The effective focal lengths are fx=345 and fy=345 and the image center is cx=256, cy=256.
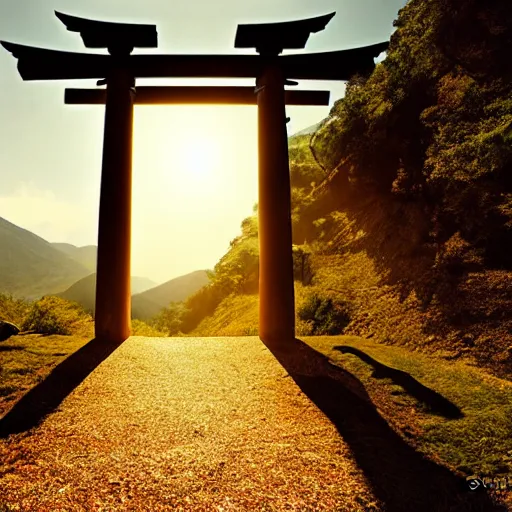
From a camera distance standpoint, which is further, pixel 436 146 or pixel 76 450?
pixel 436 146

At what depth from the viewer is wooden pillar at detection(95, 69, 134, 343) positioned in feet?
24.2

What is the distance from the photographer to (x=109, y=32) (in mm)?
7648

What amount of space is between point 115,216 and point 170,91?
357cm

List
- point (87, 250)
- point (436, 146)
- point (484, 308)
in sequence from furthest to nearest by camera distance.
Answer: point (87, 250) < point (436, 146) < point (484, 308)

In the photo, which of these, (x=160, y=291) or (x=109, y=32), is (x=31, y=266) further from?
(x=109, y=32)

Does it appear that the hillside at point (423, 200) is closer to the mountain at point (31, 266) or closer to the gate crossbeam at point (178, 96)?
the gate crossbeam at point (178, 96)

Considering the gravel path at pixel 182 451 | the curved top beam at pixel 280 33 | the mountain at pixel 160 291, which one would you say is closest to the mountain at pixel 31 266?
the mountain at pixel 160 291

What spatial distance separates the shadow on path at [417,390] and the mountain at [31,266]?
93226mm

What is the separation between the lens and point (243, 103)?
29.0 ft

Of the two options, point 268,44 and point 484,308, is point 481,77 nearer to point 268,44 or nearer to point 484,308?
point 268,44

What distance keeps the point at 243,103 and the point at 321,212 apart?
6.32m

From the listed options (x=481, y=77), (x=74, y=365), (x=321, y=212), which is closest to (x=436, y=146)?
(x=481, y=77)

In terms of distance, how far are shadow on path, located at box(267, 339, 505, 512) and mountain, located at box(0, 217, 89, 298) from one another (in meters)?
93.3

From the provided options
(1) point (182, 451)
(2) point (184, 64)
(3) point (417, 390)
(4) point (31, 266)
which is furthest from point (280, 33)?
(4) point (31, 266)
